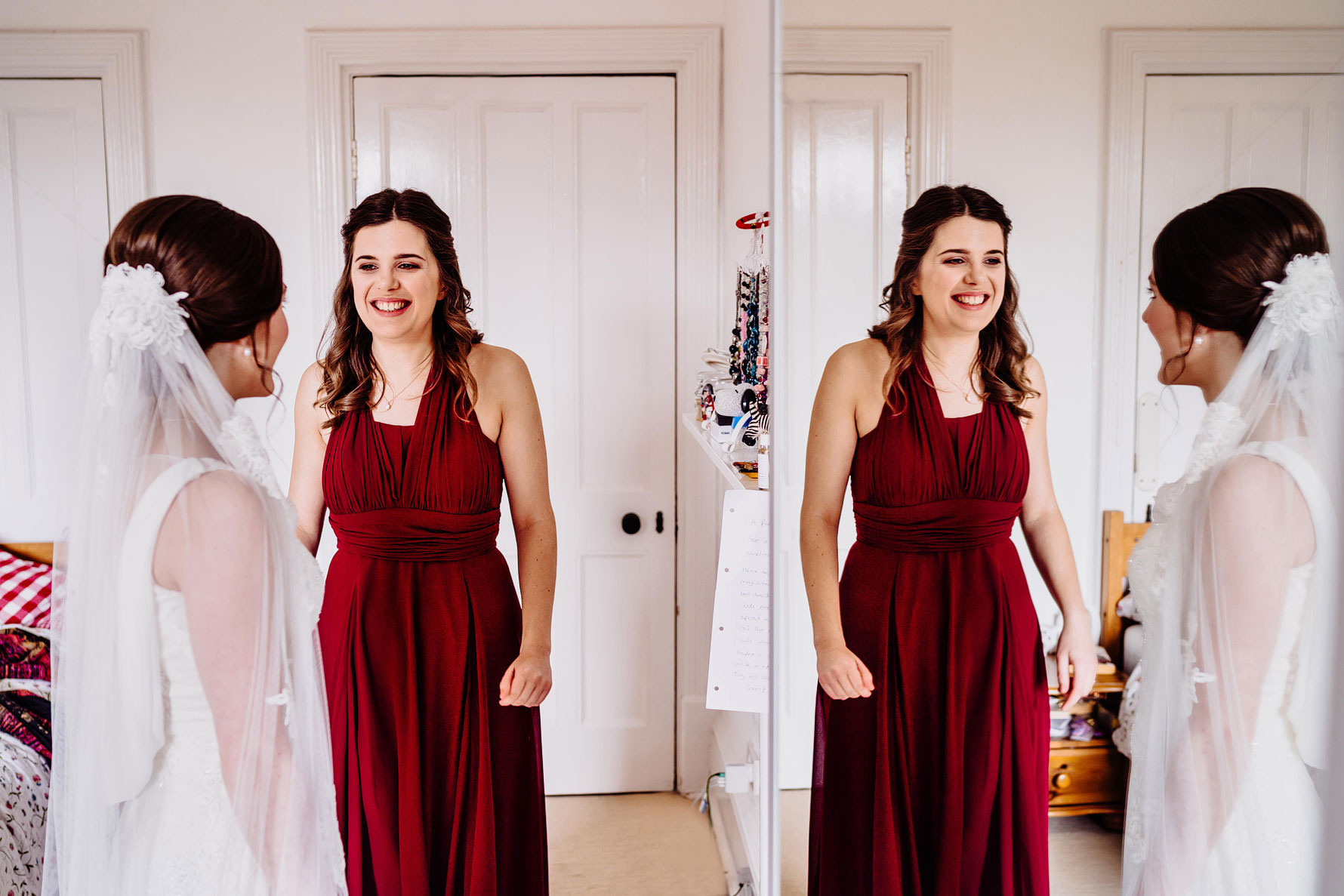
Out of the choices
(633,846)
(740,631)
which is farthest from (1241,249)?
(633,846)

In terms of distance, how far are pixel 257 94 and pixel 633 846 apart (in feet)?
5.52

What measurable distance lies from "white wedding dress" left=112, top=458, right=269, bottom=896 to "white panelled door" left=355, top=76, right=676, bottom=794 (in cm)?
54

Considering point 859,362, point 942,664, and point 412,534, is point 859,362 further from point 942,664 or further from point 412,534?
point 412,534

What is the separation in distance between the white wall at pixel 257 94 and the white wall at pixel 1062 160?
2.94 ft

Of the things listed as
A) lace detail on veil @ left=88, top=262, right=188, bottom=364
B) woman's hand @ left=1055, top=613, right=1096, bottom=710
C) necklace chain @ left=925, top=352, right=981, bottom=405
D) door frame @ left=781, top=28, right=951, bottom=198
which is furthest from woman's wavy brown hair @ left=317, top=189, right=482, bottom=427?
woman's hand @ left=1055, top=613, right=1096, bottom=710

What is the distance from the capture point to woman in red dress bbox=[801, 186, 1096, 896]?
2.26 ft

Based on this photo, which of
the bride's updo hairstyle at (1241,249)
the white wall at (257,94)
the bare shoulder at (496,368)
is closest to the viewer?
the bride's updo hairstyle at (1241,249)

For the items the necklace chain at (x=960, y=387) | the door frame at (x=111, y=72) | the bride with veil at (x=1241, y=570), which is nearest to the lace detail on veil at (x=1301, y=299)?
the bride with veil at (x=1241, y=570)

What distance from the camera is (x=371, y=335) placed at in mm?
1338

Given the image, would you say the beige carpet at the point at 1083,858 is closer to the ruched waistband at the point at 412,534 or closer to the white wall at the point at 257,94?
the ruched waistband at the point at 412,534

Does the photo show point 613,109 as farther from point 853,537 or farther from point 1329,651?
point 1329,651

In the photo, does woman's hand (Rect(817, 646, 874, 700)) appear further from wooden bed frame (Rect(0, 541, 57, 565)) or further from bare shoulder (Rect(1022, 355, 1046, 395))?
wooden bed frame (Rect(0, 541, 57, 565))

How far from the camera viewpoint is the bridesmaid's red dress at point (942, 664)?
2.32 feet

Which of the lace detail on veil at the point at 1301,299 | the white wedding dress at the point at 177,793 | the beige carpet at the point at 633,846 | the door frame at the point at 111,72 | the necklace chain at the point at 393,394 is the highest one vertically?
the door frame at the point at 111,72
